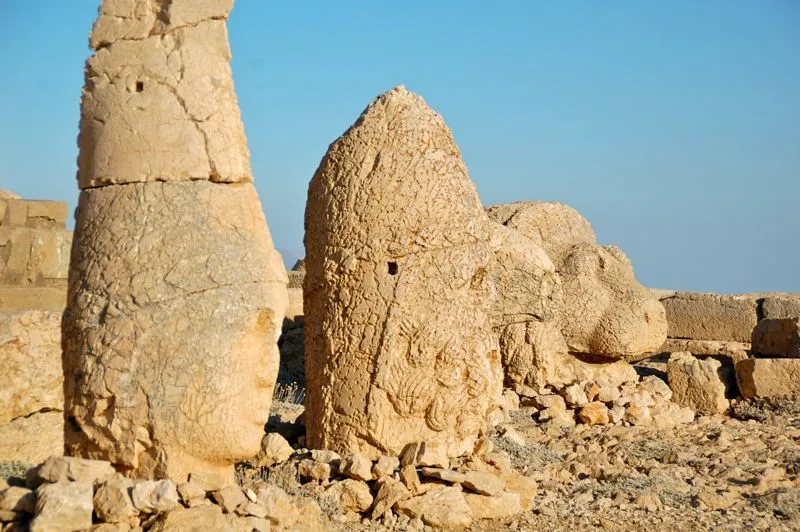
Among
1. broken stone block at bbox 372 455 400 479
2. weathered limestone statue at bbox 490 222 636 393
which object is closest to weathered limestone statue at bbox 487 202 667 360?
weathered limestone statue at bbox 490 222 636 393

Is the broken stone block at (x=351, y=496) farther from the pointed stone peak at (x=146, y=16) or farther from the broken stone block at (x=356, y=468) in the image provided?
the pointed stone peak at (x=146, y=16)

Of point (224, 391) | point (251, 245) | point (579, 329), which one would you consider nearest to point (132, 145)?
point (251, 245)

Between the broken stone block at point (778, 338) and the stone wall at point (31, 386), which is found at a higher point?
the broken stone block at point (778, 338)

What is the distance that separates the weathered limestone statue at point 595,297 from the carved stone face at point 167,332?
6354mm

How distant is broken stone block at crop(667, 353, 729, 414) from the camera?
1055 centimetres

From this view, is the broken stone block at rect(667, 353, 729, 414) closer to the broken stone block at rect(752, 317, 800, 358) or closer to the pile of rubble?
the broken stone block at rect(752, 317, 800, 358)

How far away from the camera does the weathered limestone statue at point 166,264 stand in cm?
436

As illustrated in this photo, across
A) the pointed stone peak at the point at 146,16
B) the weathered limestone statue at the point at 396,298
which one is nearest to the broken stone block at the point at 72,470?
the pointed stone peak at the point at 146,16

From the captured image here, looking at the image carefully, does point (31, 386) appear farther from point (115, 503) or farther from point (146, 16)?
point (146, 16)

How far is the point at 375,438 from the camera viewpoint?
6109 millimetres

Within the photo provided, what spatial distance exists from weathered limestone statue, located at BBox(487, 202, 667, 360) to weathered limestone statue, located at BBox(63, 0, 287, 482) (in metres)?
6.32

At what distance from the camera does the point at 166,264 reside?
4410 mm

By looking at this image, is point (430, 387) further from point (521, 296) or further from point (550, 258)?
point (550, 258)

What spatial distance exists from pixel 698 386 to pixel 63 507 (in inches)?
319
